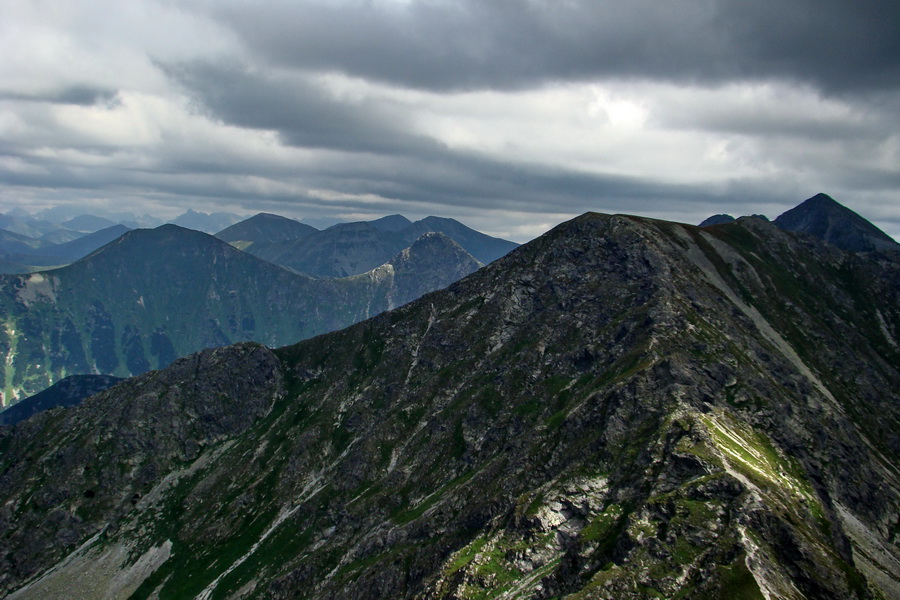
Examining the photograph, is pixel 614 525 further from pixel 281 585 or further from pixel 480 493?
pixel 281 585

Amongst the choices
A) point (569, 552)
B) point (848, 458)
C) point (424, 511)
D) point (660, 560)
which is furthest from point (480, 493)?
point (848, 458)

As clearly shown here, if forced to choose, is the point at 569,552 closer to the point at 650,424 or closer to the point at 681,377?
the point at 650,424

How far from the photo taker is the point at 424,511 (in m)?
178

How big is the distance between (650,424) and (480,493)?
5198 cm

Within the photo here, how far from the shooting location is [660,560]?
106938 millimetres

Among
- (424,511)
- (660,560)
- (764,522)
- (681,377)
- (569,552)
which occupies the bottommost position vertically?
(424,511)

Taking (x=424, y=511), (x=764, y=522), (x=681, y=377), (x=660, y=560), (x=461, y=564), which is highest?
(x=681, y=377)

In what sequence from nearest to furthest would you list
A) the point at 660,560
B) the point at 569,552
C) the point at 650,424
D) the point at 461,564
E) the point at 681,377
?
1. the point at 660,560
2. the point at 569,552
3. the point at 461,564
4. the point at 650,424
5. the point at 681,377

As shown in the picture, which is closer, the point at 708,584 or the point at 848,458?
the point at 708,584

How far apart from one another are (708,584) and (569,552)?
29.9 metres

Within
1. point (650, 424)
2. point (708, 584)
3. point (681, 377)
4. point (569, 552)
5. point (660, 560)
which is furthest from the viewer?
point (681, 377)

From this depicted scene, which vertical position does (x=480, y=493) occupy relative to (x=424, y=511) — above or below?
above

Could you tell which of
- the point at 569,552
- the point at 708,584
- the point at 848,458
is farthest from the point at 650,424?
the point at 848,458

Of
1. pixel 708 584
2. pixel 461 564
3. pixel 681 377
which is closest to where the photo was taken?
pixel 708 584
